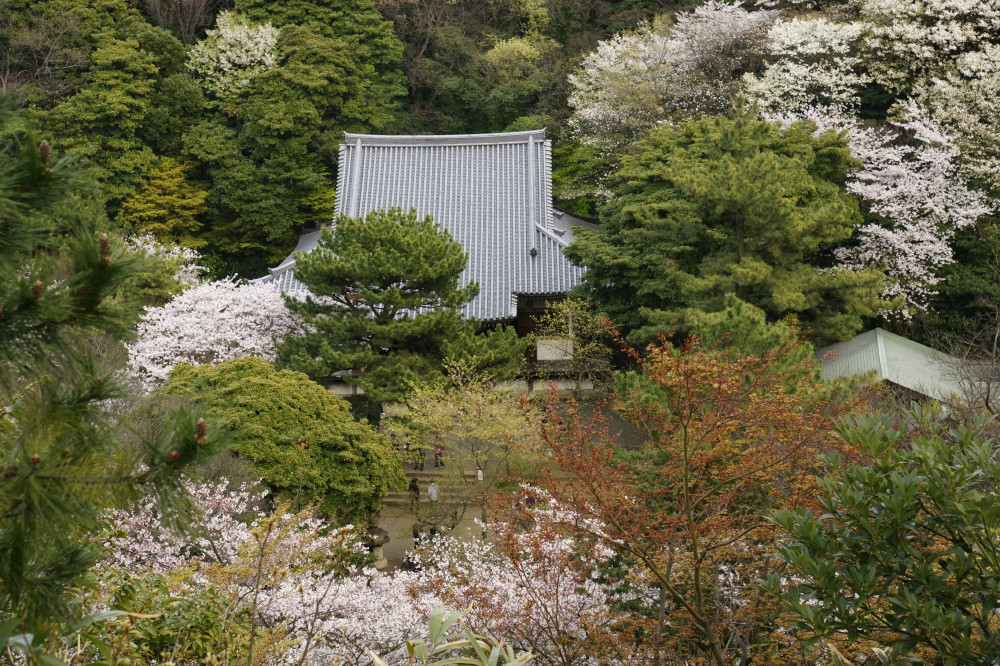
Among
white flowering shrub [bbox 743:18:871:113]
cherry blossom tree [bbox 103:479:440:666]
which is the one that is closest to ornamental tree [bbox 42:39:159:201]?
white flowering shrub [bbox 743:18:871:113]

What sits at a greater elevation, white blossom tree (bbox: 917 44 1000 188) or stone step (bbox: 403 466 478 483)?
white blossom tree (bbox: 917 44 1000 188)

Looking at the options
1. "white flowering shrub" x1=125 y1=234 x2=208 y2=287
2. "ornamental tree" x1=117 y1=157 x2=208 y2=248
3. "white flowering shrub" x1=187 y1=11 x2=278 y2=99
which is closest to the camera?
"white flowering shrub" x1=125 y1=234 x2=208 y2=287

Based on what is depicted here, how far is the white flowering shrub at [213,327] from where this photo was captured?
12.8 m

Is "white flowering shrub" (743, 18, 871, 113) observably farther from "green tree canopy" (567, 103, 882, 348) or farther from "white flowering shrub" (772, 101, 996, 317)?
"green tree canopy" (567, 103, 882, 348)

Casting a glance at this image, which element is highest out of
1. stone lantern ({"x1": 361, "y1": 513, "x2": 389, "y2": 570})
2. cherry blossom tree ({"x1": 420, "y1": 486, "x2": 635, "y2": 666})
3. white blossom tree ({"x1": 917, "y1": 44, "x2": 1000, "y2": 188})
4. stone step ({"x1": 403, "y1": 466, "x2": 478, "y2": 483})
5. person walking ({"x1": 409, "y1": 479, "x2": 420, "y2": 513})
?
white blossom tree ({"x1": 917, "y1": 44, "x2": 1000, "y2": 188})

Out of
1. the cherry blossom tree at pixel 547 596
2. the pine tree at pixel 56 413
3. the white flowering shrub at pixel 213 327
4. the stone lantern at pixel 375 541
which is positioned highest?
the pine tree at pixel 56 413

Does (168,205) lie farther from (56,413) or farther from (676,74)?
(56,413)

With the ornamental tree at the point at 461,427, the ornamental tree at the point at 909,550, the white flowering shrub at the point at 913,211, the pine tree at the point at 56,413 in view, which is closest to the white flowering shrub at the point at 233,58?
the ornamental tree at the point at 461,427

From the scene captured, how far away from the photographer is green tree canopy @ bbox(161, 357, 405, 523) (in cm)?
899

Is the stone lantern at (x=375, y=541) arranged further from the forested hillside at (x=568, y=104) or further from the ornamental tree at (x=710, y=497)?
the forested hillside at (x=568, y=104)

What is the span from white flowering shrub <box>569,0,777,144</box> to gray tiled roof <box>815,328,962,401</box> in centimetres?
742

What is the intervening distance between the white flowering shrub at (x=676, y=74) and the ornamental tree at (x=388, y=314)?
8.18m

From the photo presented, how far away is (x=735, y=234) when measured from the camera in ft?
41.7

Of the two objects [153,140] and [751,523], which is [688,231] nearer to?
[751,523]
